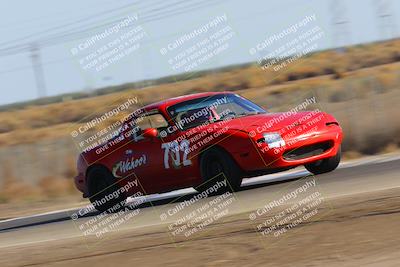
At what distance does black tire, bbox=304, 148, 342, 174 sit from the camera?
1197cm

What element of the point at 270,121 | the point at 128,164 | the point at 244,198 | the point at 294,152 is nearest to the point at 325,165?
the point at 294,152

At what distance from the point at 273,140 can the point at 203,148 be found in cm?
97

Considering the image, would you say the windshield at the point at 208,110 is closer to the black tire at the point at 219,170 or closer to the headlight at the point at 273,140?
Answer: the black tire at the point at 219,170

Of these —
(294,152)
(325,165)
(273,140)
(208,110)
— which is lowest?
(325,165)

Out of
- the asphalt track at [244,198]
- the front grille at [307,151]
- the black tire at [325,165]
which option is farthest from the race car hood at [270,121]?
the asphalt track at [244,198]

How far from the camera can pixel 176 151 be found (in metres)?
11.7

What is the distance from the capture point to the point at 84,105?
51.7 meters

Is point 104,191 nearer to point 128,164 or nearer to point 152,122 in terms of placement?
point 128,164

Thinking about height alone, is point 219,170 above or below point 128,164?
below

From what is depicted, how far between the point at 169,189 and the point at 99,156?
1504 mm

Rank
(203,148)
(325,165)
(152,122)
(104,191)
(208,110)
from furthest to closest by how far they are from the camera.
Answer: (104,191), (152,122), (325,165), (208,110), (203,148)

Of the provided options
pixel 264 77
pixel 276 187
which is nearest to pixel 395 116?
pixel 276 187

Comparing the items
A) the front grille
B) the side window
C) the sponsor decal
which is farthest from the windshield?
the front grille

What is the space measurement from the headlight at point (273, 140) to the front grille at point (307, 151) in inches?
6.9
